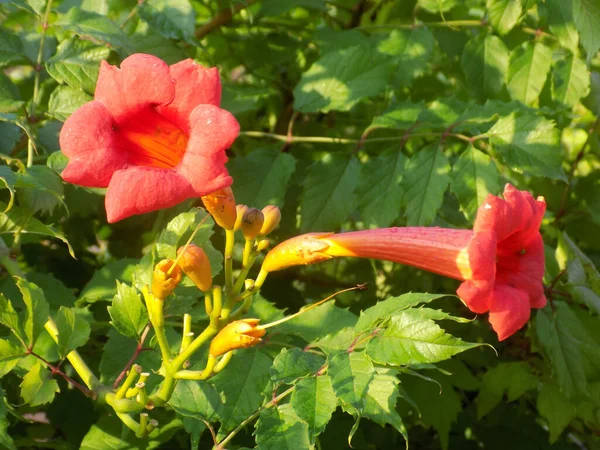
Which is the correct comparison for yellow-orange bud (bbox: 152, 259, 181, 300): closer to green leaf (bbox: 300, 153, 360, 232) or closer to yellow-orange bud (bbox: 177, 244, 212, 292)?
yellow-orange bud (bbox: 177, 244, 212, 292)

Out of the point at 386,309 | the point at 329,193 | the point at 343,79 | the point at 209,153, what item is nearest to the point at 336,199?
the point at 329,193

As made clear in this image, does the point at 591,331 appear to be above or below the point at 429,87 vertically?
below

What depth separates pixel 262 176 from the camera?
2.77 m

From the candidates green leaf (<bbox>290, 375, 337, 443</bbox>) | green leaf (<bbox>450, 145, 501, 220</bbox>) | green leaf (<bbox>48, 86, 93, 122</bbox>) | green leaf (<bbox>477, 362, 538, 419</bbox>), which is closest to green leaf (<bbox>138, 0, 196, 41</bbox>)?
green leaf (<bbox>48, 86, 93, 122</bbox>)

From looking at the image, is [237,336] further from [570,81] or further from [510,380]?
[570,81]

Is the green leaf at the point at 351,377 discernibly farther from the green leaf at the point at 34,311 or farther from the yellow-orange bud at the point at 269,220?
the green leaf at the point at 34,311

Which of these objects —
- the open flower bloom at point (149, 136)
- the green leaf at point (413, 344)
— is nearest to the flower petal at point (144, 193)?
the open flower bloom at point (149, 136)

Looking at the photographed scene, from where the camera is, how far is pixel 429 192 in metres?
2.54

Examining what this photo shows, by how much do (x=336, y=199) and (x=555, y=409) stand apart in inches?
48.9

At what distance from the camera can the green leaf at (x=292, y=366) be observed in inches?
69.1

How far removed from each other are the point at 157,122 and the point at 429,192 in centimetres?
101

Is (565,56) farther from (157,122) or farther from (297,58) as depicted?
(157,122)

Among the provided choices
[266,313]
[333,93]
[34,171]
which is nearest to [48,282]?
[34,171]

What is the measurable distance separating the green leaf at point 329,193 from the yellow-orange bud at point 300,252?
2.71ft
